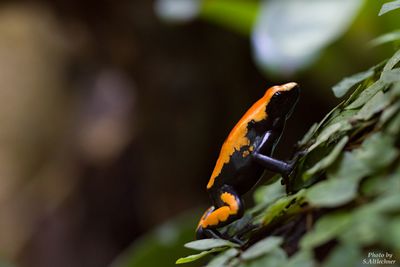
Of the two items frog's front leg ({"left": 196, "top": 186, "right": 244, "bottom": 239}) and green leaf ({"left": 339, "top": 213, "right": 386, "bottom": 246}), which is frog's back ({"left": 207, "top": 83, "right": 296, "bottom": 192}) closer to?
frog's front leg ({"left": 196, "top": 186, "right": 244, "bottom": 239})

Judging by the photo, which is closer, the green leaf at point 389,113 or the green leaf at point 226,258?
the green leaf at point 389,113

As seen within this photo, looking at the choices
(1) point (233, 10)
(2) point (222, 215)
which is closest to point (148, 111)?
(1) point (233, 10)

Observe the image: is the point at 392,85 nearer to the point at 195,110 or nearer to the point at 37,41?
the point at 195,110

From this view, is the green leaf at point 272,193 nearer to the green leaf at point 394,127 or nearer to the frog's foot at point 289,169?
the frog's foot at point 289,169

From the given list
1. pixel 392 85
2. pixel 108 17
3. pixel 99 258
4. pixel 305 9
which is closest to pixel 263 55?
pixel 305 9

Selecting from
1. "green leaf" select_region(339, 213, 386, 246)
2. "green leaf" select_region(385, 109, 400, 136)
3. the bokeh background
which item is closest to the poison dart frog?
"green leaf" select_region(385, 109, 400, 136)

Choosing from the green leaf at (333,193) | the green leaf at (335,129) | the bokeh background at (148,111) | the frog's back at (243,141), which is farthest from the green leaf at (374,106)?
the bokeh background at (148,111)
